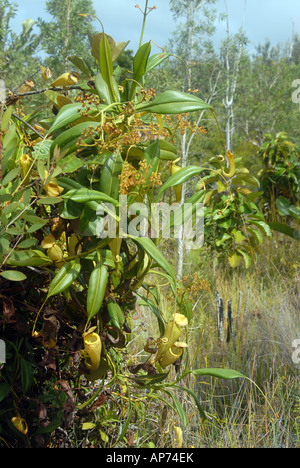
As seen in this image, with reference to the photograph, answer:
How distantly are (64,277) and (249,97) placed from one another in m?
12.8

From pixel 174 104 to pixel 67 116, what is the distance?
20 cm

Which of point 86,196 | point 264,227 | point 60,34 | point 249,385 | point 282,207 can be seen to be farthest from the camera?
point 60,34

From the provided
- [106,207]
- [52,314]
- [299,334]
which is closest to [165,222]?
[106,207]

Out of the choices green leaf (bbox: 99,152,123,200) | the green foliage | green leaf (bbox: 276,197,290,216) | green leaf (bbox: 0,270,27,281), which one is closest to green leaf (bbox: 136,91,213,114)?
the green foliage

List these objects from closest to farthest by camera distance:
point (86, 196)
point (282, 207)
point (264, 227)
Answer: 1. point (86, 196)
2. point (264, 227)
3. point (282, 207)

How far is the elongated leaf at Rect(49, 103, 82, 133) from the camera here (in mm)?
803

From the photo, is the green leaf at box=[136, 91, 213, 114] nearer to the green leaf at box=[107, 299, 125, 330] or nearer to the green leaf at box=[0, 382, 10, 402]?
the green leaf at box=[107, 299, 125, 330]

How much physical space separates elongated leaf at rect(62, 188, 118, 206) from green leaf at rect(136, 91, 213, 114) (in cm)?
18

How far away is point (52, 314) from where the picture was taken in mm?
859

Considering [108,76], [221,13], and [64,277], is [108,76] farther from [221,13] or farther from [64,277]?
[221,13]

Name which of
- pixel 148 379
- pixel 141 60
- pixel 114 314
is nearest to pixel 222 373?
pixel 148 379

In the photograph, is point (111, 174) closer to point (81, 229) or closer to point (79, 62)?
point (81, 229)

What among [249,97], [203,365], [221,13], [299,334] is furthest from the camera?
[249,97]

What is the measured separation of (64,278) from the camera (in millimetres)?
759
